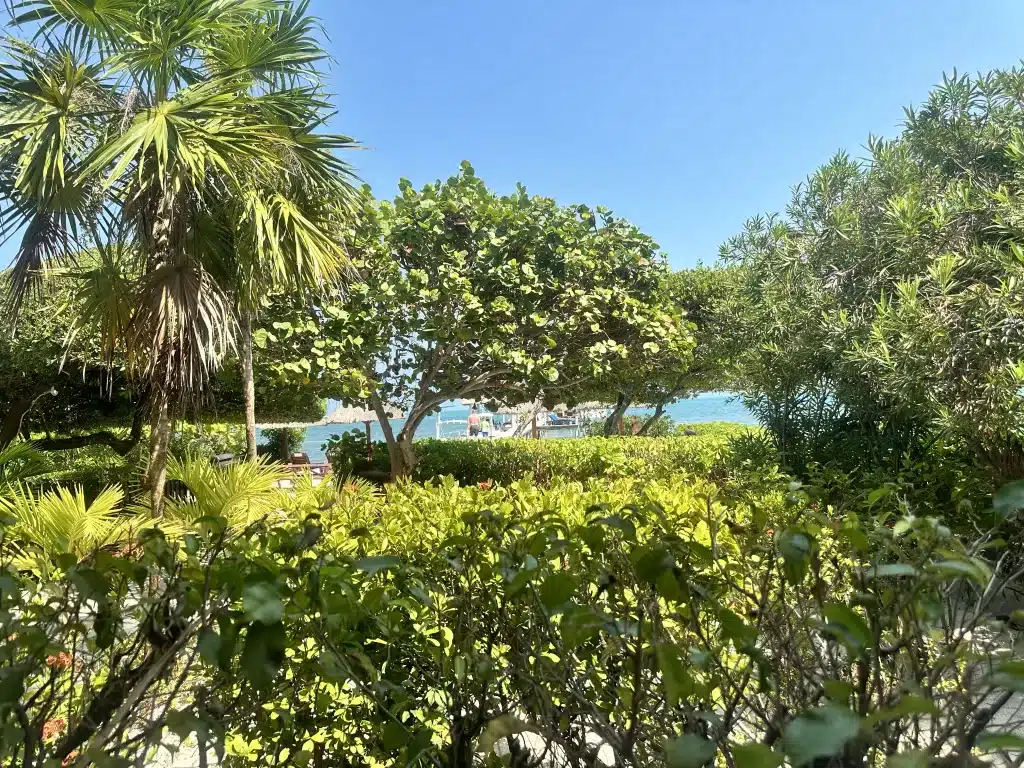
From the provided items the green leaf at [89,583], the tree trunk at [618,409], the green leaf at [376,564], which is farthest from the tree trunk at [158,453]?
the tree trunk at [618,409]

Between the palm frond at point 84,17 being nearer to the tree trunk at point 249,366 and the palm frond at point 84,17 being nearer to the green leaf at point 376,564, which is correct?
the tree trunk at point 249,366

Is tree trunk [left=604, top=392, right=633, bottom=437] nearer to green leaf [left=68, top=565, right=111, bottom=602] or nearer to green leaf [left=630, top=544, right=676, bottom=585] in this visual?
green leaf [left=630, top=544, right=676, bottom=585]

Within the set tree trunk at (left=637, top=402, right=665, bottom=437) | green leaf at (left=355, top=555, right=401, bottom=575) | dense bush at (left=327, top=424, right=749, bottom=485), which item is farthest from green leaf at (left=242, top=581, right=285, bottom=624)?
tree trunk at (left=637, top=402, right=665, bottom=437)

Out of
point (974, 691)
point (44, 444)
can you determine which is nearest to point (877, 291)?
point (974, 691)

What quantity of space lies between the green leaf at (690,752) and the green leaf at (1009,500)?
589mm

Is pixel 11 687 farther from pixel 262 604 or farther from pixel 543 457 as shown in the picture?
pixel 543 457

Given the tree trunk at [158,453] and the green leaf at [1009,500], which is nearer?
the green leaf at [1009,500]

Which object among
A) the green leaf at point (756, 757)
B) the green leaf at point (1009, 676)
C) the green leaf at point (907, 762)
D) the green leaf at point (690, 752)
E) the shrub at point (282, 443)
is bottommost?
the shrub at point (282, 443)

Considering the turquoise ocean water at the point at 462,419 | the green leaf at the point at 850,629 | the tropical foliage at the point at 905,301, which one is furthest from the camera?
the turquoise ocean water at the point at 462,419

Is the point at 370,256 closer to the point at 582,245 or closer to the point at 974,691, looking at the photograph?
the point at 582,245

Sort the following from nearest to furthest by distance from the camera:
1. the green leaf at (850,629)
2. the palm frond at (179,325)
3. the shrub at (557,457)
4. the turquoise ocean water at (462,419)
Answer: the green leaf at (850,629), the palm frond at (179,325), the shrub at (557,457), the turquoise ocean water at (462,419)

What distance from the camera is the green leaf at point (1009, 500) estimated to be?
2.78 ft

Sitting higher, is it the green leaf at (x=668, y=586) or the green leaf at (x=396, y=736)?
the green leaf at (x=668, y=586)

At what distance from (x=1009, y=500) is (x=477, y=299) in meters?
6.50
